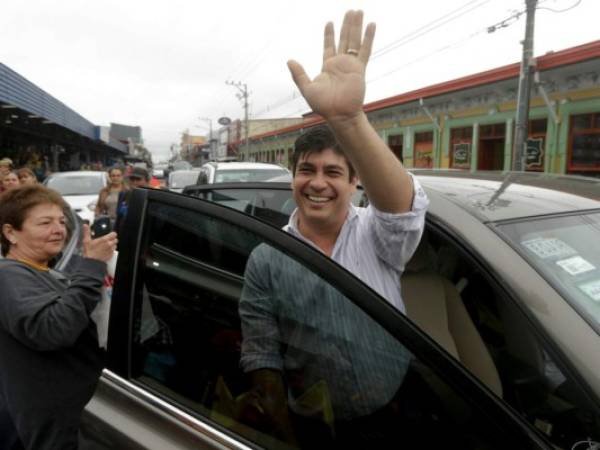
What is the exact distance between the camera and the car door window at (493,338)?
129 cm

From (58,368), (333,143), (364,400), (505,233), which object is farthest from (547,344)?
(58,368)

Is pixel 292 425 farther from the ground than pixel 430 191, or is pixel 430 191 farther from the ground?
pixel 430 191

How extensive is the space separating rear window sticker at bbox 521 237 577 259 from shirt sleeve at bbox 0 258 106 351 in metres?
1.42

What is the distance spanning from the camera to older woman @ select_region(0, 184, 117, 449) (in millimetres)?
1540

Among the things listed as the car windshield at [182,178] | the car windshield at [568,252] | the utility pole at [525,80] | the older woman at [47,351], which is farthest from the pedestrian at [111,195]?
the utility pole at [525,80]

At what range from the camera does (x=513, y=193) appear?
195cm

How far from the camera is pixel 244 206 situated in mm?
3225

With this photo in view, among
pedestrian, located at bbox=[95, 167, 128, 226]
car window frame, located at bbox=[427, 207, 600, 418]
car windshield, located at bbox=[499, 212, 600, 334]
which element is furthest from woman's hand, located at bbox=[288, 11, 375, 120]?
pedestrian, located at bbox=[95, 167, 128, 226]

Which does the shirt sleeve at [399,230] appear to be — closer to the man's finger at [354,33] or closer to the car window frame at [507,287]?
the car window frame at [507,287]

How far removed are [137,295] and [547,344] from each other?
117 cm

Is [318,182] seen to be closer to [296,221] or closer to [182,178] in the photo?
[296,221]

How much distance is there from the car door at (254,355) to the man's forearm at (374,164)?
0.34 meters

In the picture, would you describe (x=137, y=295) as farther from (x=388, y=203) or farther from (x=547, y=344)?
(x=547, y=344)

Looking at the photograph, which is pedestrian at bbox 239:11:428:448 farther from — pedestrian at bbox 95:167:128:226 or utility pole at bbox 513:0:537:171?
utility pole at bbox 513:0:537:171
